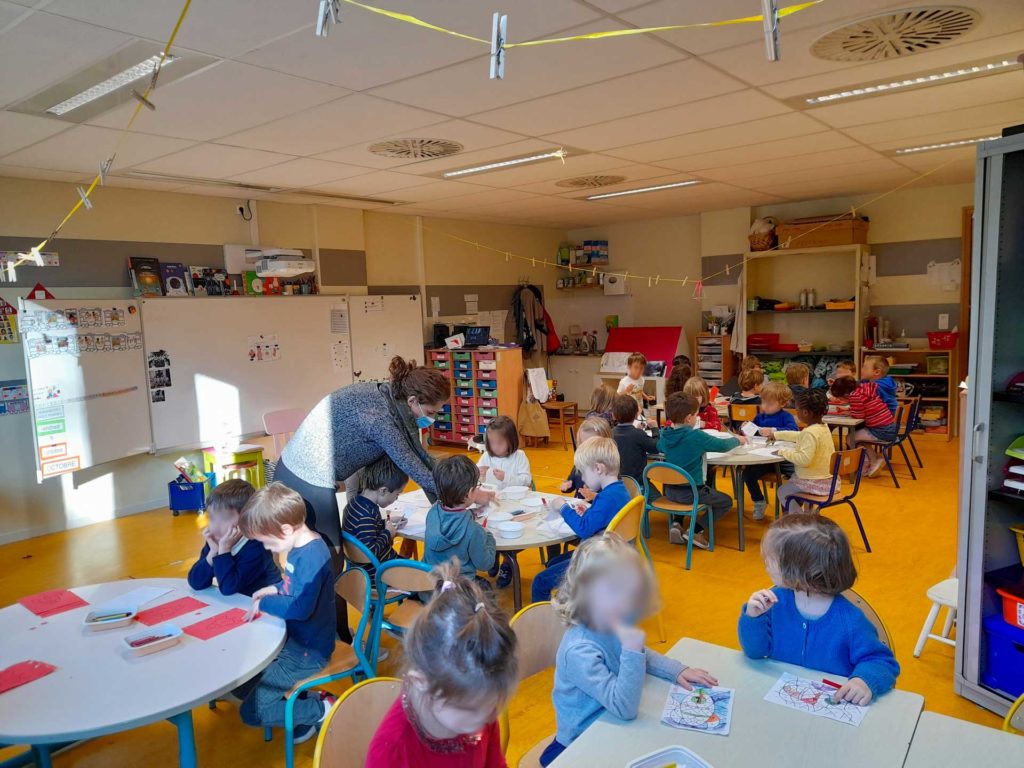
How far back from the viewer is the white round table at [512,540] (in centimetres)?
310

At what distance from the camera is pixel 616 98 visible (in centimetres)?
381

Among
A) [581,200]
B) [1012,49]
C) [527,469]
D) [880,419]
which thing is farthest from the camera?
[581,200]

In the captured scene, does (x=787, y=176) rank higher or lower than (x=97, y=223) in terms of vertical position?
higher

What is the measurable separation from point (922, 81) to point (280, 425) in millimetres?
5836

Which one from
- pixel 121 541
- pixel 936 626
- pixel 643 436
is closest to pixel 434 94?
pixel 643 436

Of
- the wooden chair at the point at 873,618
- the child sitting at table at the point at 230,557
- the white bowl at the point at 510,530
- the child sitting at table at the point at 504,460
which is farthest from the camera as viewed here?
the child sitting at table at the point at 504,460

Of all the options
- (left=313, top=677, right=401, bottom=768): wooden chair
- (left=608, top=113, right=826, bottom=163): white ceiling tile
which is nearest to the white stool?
(left=313, top=677, right=401, bottom=768): wooden chair

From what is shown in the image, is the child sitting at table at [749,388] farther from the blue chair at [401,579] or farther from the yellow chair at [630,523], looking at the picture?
the blue chair at [401,579]

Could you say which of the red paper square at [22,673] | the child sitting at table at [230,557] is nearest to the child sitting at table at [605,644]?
the child sitting at table at [230,557]

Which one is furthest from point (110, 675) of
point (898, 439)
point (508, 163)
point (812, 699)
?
point (898, 439)

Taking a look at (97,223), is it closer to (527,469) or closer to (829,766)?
(527,469)

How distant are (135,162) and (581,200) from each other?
452 cm

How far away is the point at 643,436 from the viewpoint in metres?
4.63

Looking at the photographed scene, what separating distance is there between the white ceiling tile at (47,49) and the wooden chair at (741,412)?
5.32 metres
